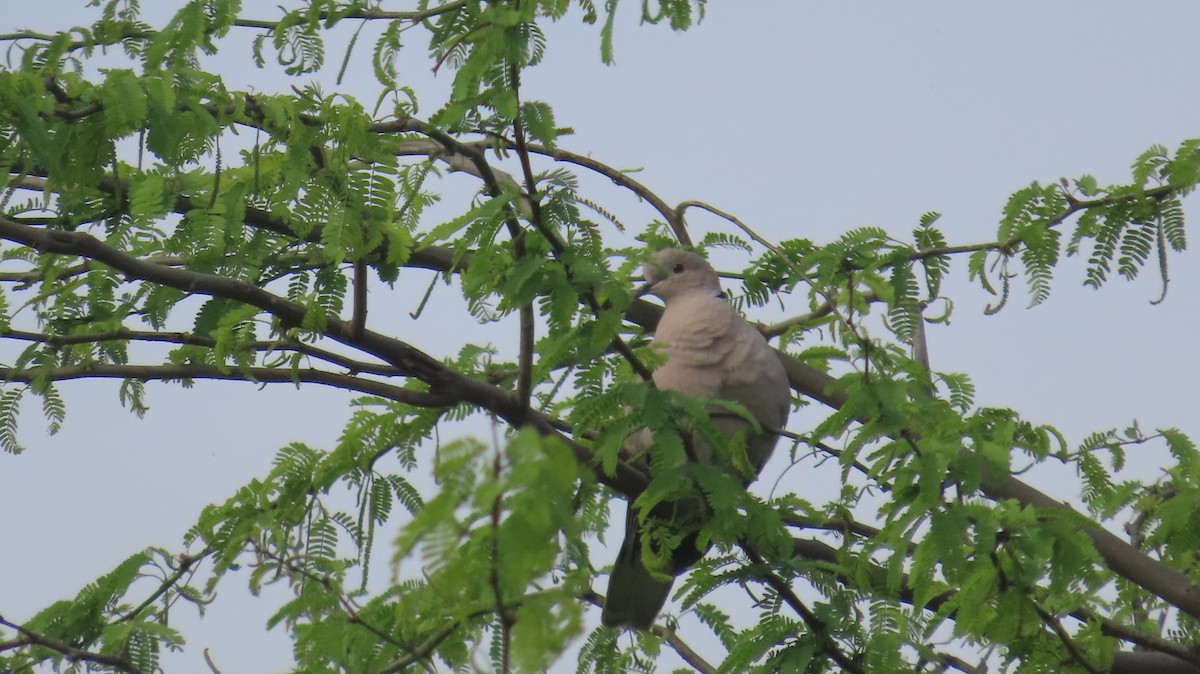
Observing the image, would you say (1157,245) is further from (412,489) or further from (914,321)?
(412,489)

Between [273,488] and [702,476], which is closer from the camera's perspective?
[702,476]

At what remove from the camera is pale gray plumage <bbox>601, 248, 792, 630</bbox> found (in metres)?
4.20

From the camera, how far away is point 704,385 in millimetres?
4223

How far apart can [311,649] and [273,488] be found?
639mm

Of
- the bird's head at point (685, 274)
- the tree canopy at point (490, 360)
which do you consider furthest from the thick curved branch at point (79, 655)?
the bird's head at point (685, 274)

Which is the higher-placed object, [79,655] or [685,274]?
[685,274]

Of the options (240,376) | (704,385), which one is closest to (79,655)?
(240,376)

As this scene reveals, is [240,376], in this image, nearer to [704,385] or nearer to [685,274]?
[704,385]

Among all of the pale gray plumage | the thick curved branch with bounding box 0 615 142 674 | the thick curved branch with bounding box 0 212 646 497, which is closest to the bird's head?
the pale gray plumage

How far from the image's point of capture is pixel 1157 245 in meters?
3.62

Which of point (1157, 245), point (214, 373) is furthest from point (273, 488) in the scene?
point (1157, 245)

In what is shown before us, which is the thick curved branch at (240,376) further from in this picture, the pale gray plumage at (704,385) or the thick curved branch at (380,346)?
the pale gray plumage at (704,385)

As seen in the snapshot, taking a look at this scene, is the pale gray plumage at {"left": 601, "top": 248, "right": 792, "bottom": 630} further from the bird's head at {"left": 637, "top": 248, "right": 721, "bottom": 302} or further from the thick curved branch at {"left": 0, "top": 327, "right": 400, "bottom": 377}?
the thick curved branch at {"left": 0, "top": 327, "right": 400, "bottom": 377}

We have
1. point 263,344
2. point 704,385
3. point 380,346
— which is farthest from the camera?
point 704,385
